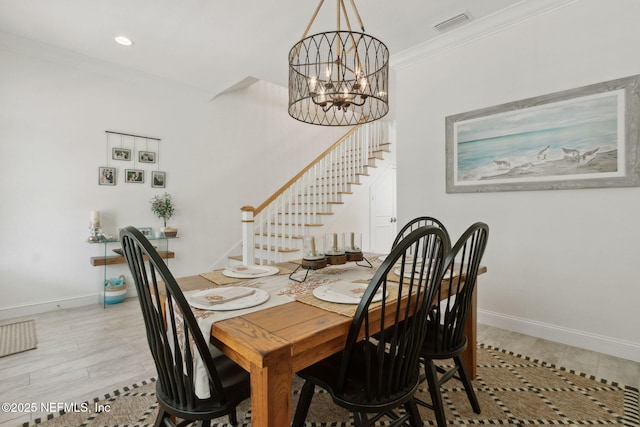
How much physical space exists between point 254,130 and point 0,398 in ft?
13.6

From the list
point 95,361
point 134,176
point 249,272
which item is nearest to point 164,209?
point 134,176

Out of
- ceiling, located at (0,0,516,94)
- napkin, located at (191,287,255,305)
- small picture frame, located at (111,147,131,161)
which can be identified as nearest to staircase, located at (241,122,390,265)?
small picture frame, located at (111,147,131,161)

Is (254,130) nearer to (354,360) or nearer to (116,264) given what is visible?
(116,264)

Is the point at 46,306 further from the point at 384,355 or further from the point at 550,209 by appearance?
the point at 550,209

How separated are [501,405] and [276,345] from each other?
150 centimetres

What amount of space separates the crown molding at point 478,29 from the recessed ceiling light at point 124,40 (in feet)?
8.83

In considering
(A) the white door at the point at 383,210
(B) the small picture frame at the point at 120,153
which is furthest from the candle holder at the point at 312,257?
(A) the white door at the point at 383,210

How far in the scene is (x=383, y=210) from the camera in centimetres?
582

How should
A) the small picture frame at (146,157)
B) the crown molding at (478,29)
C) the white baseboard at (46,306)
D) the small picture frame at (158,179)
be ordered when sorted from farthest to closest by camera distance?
the small picture frame at (158,179) → the small picture frame at (146,157) → the white baseboard at (46,306) → the crown molding at (478,29)

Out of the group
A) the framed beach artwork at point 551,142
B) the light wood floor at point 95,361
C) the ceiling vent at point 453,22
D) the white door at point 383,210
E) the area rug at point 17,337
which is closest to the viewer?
the light wood floor at point 95,361

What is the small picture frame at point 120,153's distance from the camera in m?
3.62

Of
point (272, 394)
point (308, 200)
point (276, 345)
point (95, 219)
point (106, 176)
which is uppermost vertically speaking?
point (106, 176)

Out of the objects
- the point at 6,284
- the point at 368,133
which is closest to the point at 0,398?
the point at 6,284

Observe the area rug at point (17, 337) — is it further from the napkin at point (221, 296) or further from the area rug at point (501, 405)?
the napkin at point (221, 296)
